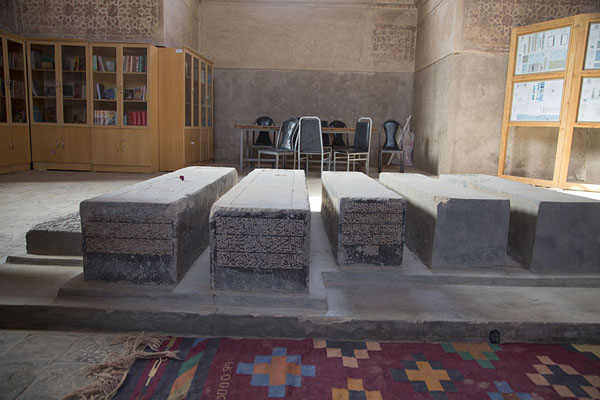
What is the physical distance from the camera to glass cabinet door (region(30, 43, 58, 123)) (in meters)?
6.31

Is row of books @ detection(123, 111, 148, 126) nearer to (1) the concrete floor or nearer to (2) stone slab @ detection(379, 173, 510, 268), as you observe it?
(1) the concrete floor

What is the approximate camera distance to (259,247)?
1880 mm

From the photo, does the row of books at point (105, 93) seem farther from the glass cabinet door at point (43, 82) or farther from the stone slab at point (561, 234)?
the stone slab at point (561, 234)

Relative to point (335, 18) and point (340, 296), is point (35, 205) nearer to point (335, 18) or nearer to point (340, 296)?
point (340, 296)

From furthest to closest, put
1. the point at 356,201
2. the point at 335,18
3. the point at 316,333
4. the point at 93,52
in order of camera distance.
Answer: the point at 335,18 < the point at 93,52 < the point at 356,201 < the point at 316,333

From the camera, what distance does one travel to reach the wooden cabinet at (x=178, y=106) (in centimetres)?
645

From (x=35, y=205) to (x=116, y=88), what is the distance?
10.2ft

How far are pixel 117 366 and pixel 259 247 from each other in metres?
0.70

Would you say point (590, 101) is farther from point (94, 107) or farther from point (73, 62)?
point (73, 62)

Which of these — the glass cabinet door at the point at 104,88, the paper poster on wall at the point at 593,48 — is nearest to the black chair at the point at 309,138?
the glass cabinet door at the point at 104,88

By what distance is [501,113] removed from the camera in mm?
6543

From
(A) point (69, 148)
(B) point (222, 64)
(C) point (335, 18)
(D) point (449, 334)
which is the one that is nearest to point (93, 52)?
(A) point (69, 148)

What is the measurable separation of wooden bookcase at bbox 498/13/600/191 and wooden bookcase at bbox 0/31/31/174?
22.9 feet

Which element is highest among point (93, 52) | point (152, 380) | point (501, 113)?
point (93, 52)
